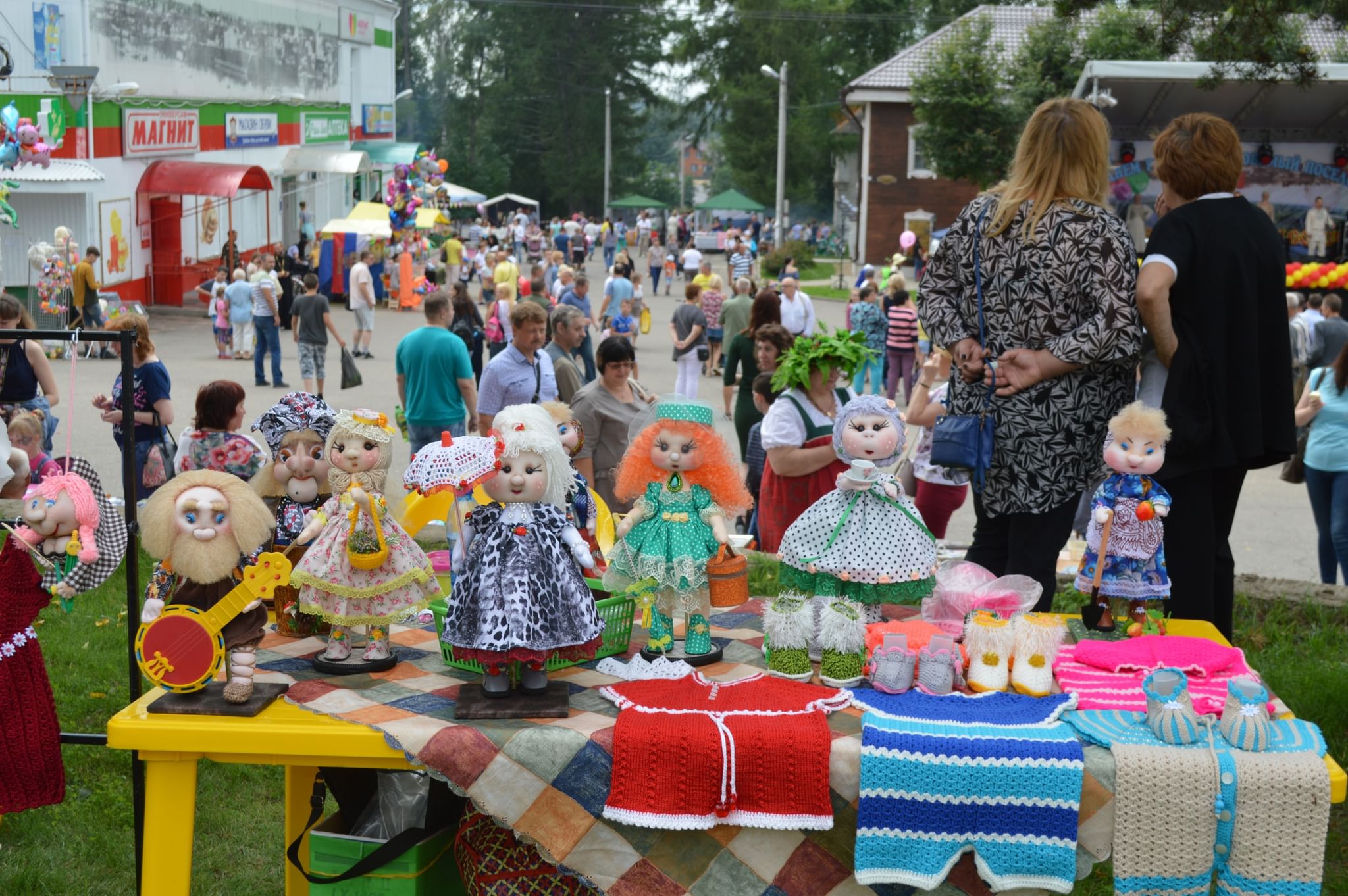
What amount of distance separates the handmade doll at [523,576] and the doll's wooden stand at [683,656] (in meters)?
0.20

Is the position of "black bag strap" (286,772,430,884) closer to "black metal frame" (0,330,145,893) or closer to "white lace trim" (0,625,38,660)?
"black metal frame" (0,330,145,893)

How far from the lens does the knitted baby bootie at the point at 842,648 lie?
3537mm

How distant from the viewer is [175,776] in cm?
331

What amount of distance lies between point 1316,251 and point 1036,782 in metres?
17.7

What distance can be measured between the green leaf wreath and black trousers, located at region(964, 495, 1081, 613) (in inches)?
54.4

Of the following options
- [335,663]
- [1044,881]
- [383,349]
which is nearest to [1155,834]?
[1044,881]

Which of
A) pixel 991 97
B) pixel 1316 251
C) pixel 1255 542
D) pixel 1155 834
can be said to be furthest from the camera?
pixel 991 97

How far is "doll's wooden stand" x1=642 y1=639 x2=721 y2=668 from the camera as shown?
3.71 meters

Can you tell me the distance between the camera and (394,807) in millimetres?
3865

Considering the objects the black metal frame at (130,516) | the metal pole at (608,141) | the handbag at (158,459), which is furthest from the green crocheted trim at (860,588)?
the metal pole at (608,141)

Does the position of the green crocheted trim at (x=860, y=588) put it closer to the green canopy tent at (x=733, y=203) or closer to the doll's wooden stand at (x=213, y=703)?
the doll's wooden stand at (x=213, y=703)

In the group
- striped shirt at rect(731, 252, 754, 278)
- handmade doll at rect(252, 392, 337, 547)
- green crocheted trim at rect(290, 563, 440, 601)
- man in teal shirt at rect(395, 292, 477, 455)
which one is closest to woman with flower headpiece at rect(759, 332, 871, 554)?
handmade doll at rect(252, 392, 337, 547)

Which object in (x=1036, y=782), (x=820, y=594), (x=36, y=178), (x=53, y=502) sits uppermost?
(x=36, y=178)

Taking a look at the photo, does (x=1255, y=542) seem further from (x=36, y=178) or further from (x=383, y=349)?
(x=36, y=178)
